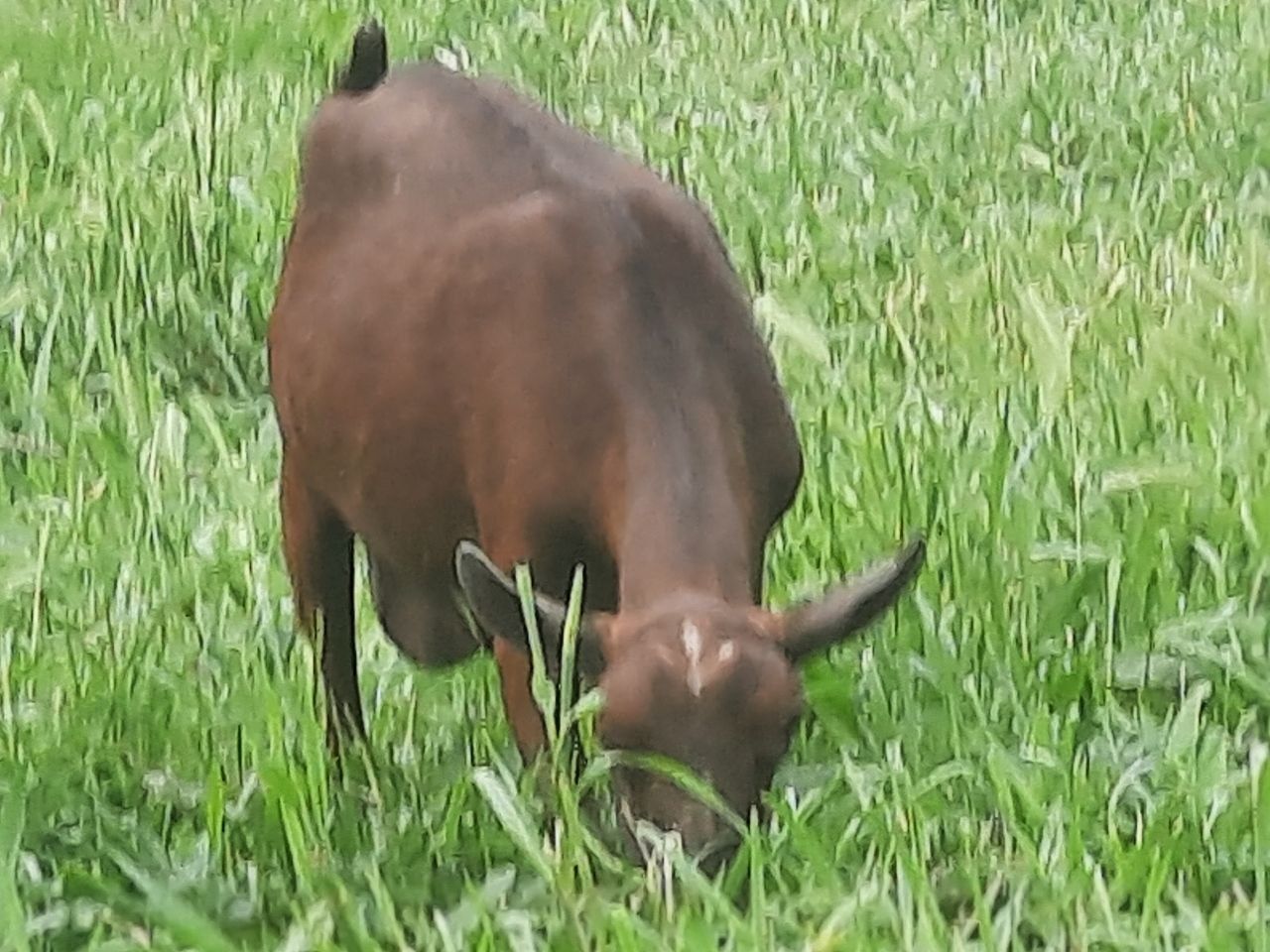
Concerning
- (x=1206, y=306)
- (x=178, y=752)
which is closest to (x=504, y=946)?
(x=178, y=752)

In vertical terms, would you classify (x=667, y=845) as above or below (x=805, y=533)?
above

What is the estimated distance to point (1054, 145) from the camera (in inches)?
237

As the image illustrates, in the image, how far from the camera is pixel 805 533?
12.1ft

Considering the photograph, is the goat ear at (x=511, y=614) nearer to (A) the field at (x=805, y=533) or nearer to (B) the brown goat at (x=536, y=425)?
(B) the brown goat at (x=536, y=425)

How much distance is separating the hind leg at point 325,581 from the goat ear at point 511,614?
86 centimetres

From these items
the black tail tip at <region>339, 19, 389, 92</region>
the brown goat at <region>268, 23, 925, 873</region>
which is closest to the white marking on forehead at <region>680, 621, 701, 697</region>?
the brown goat at <region>268, 23, 925, 873</region>

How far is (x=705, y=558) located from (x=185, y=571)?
121 centimetres

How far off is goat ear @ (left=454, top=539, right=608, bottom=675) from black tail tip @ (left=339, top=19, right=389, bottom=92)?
122cm

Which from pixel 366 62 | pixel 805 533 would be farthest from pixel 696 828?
pixel 366 62

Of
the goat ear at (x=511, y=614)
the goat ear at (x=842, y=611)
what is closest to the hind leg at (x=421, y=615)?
the goat ear at (x=511, y=614)

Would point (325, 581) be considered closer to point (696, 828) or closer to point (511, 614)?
point (511, 614)

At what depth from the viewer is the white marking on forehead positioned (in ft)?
8.04

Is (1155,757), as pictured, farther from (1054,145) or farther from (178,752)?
(1054,145)

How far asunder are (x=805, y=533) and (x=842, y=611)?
1100 millimetres
